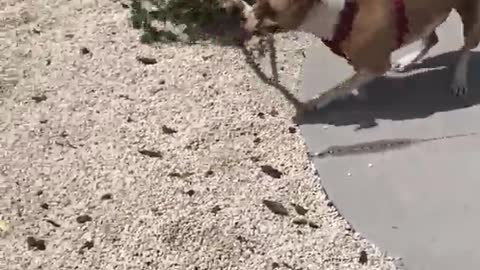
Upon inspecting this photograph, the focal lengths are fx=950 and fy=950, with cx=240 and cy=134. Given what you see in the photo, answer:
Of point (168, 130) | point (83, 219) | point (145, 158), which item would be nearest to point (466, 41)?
point (168, 130)

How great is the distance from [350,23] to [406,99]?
1.76 ft

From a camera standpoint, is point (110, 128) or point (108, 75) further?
point (108, 75)

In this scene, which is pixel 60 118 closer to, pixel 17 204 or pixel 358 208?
pixel 17 204

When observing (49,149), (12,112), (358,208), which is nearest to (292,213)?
(358,208)

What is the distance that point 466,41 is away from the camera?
365 centimetres

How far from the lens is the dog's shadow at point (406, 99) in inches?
140

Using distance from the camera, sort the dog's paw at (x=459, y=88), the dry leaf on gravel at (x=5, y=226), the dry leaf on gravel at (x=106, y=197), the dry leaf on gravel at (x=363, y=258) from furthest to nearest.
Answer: the dog's paw at (x=459, y=88), the dry leaf on gravel at (x=106, y=197), the dry leaf on gravel at (x=5, y=226), the dry leaf on gravel at (x=363, y=258)

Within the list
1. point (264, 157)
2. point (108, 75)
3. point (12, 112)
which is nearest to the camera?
point (264, 157)

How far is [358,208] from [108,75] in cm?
128

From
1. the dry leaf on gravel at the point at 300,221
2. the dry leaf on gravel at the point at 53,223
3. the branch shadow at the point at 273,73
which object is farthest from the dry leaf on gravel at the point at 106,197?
the branch shadow at the point at 273,73

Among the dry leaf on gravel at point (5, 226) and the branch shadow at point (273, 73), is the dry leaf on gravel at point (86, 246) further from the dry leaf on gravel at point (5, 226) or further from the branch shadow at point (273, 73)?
the branch shadow at point (273, 73)

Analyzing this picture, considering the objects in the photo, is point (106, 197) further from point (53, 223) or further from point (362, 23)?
point (362, 23)

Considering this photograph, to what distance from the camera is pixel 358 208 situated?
3.11 metres

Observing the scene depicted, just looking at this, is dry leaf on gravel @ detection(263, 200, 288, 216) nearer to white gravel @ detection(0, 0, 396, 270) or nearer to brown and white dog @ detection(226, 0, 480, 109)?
white gravel @ detection(0, 0, 396, 270)
